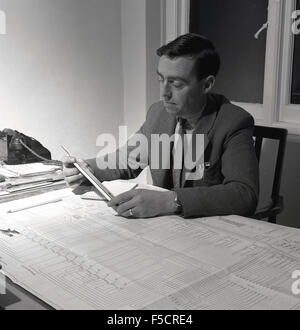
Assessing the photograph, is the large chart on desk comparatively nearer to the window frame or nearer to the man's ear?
the man's ear

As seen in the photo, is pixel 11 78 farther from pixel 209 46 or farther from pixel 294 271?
pixel 294 271

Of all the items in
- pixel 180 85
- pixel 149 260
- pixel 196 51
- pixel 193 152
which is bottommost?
pixel 149 260

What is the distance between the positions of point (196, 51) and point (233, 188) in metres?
0.53

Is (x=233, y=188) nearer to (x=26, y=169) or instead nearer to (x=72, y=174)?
(x=72, y=174)

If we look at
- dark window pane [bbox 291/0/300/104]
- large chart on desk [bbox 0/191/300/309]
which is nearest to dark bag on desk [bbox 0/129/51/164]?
large chart on desk [bbox 0/191/300/309]

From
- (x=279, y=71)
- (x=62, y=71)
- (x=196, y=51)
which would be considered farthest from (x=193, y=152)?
(x=62, y=71)

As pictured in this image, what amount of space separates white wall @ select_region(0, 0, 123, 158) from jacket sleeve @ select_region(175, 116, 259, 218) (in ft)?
4.21

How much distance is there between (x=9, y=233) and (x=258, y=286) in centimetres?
67

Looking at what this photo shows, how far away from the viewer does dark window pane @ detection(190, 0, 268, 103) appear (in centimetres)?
251

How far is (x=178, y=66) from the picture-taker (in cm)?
160

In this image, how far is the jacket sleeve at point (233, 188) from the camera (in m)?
1.33

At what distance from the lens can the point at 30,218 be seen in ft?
4.30

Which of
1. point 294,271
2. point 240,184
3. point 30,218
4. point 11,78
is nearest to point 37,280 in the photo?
point 30,218

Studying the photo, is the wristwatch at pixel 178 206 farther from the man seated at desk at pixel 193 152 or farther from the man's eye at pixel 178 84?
the man's eye at pixel 178 84
